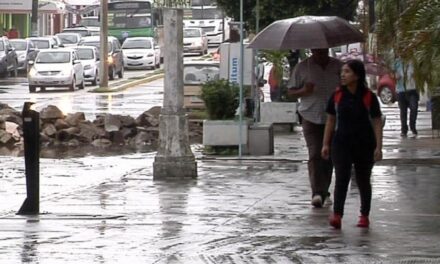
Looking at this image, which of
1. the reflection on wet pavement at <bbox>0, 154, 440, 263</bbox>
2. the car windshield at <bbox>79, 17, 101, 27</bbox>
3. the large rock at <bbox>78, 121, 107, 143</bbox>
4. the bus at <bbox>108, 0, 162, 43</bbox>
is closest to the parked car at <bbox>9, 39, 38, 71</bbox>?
the bus at <bbox>108, 0, 162, 43</bbox>

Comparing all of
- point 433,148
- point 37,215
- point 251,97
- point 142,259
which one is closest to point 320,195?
point 37,215

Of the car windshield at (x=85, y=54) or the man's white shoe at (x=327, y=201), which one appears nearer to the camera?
the man's white shoe at (x=327, y=201)

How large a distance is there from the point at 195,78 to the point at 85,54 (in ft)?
66.0

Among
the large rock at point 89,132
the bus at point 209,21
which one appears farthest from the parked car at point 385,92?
the bus at point 209,21

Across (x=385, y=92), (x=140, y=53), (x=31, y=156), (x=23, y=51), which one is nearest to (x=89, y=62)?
(x=23, y=51)

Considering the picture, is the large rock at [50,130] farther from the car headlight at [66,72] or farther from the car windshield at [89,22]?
the car windshield at [89,22]

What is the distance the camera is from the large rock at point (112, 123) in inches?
1011

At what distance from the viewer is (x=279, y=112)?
25.5 metres

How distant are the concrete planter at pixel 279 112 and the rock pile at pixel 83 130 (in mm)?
1496

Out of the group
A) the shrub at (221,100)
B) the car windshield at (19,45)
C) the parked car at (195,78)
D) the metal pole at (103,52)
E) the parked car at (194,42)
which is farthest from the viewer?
the parked car at (194,42)

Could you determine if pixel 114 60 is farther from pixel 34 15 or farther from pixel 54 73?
pixel 34 15

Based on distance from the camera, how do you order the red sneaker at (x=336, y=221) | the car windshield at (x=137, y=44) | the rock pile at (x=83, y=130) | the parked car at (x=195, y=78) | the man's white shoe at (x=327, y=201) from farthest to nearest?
the car windshield at (x=137, y=44)
the parked car at (x=195, y=78)
the rock pile at (x=83, y=130)
the man's white shoe at (x=327, y=201)
the red sneaker at (x=336, y=221)

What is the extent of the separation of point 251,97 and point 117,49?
31.8 metres

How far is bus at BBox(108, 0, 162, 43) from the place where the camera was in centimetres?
6862
